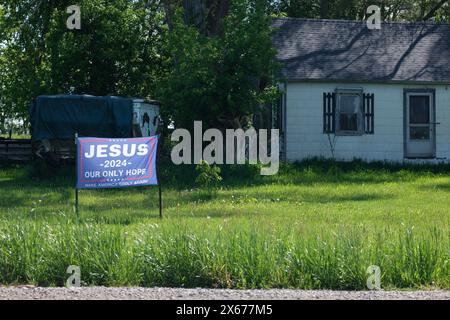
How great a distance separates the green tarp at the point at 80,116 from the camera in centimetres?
2395

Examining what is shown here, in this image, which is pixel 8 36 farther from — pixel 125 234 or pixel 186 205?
pixel 125 234

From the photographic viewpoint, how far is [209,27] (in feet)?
92.1

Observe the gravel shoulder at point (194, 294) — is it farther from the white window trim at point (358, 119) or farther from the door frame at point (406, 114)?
the door frame at point (406, 114)

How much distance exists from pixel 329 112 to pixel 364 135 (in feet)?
4.57

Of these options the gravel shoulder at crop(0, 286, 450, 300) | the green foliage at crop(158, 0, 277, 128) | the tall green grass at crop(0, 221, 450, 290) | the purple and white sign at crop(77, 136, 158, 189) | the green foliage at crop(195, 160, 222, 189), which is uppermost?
the green foliage at crop(158, 0, 277, 128)

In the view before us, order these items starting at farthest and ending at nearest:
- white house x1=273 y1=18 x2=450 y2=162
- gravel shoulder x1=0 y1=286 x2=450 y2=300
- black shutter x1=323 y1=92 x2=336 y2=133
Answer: black shutter x1=323 y1=92 x2=336 y2=133 < white house x1=273 y1=18 x2=450 y2=162 < gravel shoulder x1=0 y1=286 x2=450 y2=300

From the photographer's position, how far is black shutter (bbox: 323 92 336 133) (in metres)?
25.9

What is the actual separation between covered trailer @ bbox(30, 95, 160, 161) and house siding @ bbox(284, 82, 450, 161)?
5019 mm

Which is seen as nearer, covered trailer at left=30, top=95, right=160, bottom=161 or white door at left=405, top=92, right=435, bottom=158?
covered trailer at left=30, top=95, right=160, bottom=161

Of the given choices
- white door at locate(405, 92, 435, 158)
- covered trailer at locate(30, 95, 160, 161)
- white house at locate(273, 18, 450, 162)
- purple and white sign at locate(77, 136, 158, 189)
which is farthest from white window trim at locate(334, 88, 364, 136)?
purple and white sign at locate(77, 136, 158, 189)

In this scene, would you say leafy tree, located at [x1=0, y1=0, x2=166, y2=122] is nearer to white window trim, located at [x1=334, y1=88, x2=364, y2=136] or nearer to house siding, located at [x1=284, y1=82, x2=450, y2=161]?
house siding, located at [x1=284, y1=82, x2=450, y2=161]

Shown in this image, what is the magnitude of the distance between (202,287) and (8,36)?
25780mm

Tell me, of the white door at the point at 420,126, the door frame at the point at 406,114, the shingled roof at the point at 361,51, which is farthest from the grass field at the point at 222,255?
the white door at the point at 420,126

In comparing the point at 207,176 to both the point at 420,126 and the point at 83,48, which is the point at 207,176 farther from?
the point at 83,48
